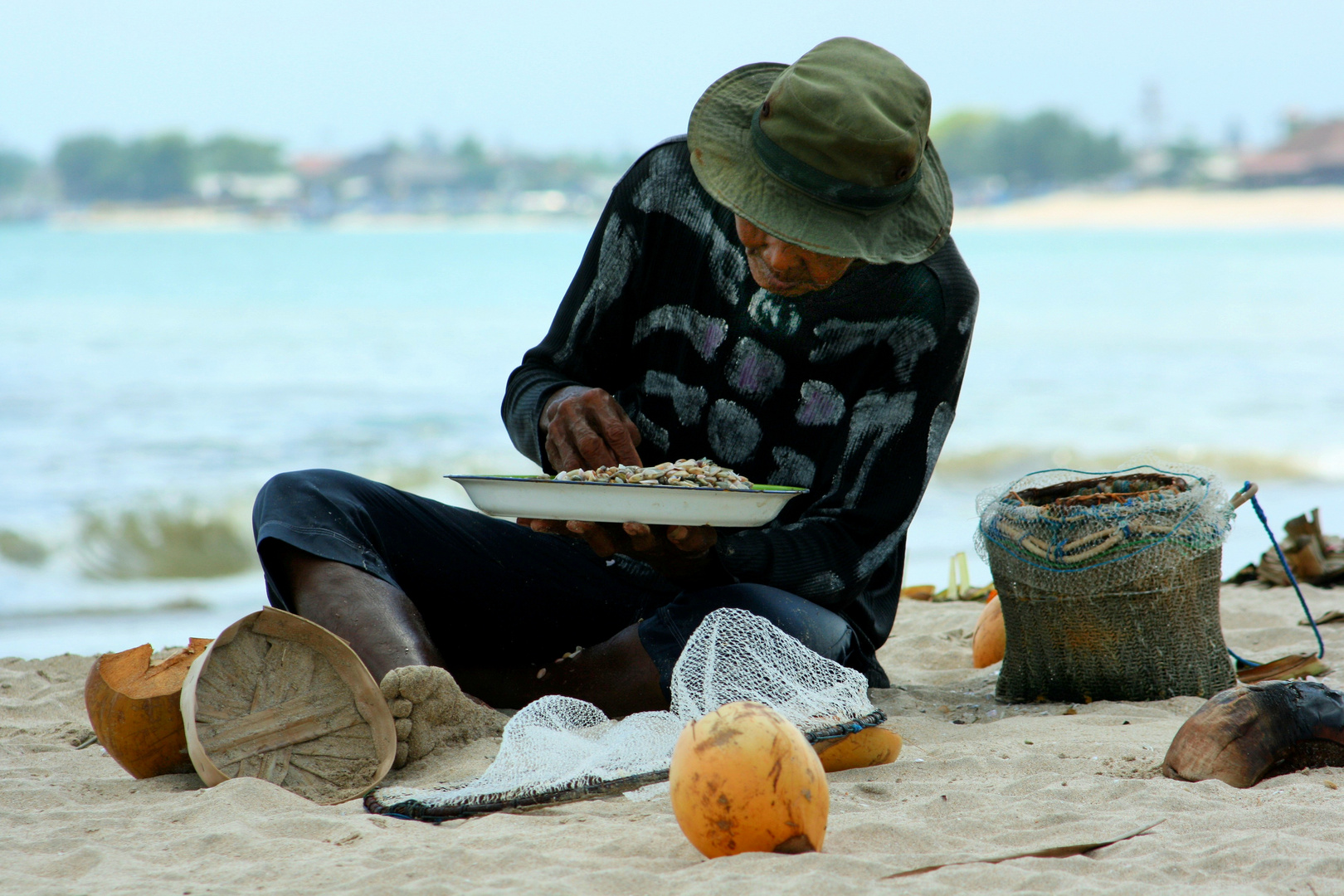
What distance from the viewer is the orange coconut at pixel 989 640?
13.2 feet

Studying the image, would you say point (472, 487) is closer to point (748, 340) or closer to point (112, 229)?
point (748, 340)

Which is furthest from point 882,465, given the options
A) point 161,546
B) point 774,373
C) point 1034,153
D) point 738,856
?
point 1034,153

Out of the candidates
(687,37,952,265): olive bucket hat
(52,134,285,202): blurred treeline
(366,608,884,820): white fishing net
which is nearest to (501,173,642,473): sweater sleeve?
(687,37,952,265): olive bucket hat

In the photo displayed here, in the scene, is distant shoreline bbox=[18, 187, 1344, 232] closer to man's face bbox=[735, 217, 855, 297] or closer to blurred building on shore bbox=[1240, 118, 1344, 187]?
blurred building on shore bbox=[1240, 118, 1344, 187]

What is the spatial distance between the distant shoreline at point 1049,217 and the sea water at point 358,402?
82.1 ft

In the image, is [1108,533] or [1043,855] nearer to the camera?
[1043,855]

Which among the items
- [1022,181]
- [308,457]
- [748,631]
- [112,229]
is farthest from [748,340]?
[1022,181]

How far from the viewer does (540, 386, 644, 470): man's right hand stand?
284cm

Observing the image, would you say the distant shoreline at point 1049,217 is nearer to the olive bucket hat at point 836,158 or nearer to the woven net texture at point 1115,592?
the woven net texture at point 1115,592

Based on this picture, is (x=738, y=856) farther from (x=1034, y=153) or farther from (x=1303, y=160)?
(x=1303, y=160)

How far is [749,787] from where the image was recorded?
191 cm

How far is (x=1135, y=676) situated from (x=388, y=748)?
6.68 ft

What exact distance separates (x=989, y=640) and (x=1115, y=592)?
0.82 m

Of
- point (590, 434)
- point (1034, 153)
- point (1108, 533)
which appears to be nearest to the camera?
point (590, 434)
